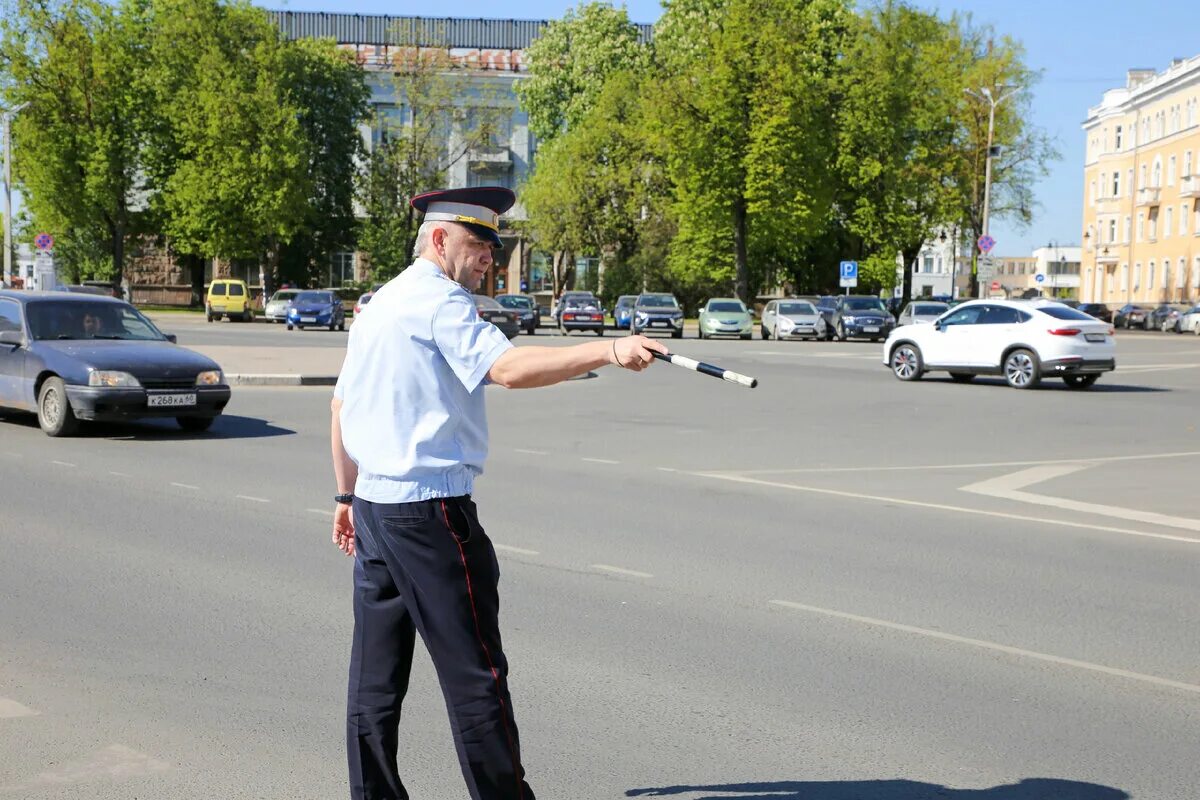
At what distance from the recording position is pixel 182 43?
70.2m

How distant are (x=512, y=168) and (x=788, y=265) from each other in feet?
97.3

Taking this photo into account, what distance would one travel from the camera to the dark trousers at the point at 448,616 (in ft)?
12.4

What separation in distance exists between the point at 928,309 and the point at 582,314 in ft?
41.5

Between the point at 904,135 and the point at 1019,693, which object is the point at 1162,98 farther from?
the point at 1019,693

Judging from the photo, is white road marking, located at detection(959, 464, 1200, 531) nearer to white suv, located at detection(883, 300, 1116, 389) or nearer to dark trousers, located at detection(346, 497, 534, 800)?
→ dark trousers, located at detection(346, 497, 534, 800)

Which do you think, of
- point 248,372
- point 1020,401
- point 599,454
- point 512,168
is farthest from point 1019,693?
point 512,168

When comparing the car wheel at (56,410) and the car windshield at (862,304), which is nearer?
the car wheel at (56,410)

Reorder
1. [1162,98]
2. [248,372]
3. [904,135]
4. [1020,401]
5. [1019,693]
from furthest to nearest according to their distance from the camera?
[1162,98]
[904,135]
[248,372]
[1020,401]
[1019,693]

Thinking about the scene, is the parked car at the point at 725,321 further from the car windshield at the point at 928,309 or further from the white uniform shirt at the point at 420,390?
the white uniform shirt at the point at 420,390

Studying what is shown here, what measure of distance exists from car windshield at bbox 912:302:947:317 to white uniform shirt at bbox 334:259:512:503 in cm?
4618

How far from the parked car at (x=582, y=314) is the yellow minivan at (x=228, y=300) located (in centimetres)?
1504

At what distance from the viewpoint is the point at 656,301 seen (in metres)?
50.8

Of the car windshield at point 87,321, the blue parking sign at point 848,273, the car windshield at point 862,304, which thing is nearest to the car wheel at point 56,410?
the car windshield at point 87,321

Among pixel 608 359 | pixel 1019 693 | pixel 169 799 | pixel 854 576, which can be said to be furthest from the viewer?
pixel 854 576
